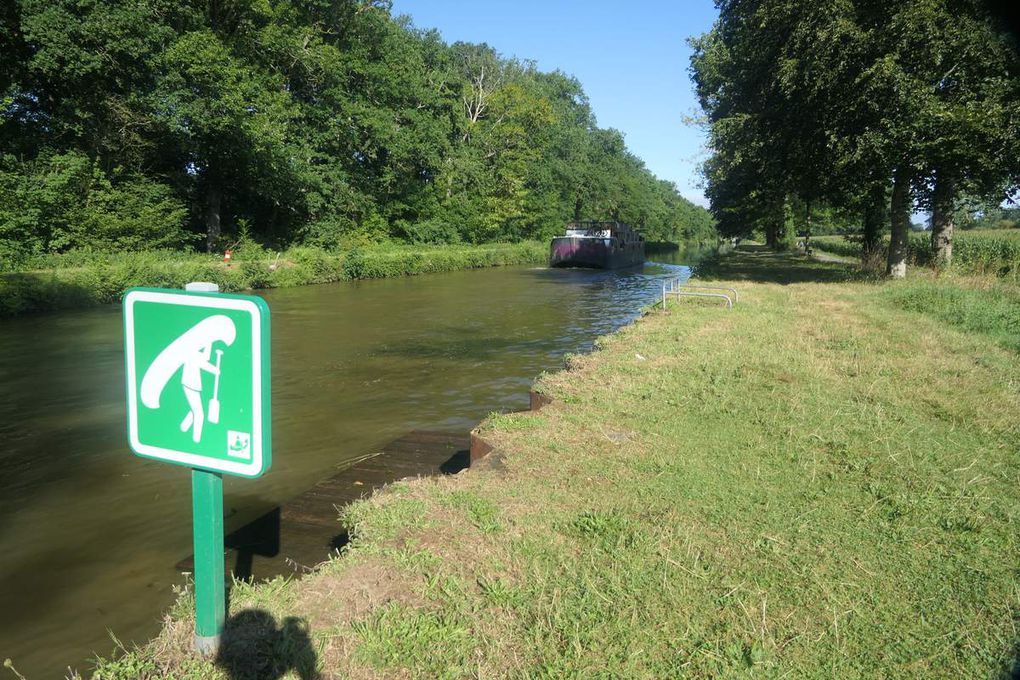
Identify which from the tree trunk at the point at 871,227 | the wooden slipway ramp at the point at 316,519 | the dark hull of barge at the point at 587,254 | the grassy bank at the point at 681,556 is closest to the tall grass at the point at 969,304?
the grassy bank at the point at 681,556

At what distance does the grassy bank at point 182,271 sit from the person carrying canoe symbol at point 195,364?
18.8 m

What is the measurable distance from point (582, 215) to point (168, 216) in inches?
2087

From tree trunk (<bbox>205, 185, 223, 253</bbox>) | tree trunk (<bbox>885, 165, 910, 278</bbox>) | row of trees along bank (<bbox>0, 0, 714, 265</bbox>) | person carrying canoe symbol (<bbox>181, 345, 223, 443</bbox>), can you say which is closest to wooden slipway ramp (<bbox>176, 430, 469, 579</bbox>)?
person carrying canoe symbol (<bbox>181, 345, 223, 443</bbox>)

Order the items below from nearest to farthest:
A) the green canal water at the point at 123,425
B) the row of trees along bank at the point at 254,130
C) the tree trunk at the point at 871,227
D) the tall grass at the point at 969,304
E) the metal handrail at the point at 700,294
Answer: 1. the green canal water at the point at 123,425
2. the tall grass at the point at 969,304
3. the metal handrail at the point at 700,294
4. the row of trees along bank at the point at 254,130
5. the tree trunk at the point at 871,227

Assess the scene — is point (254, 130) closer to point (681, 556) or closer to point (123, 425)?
point (123, 425)

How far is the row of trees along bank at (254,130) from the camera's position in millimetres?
23766

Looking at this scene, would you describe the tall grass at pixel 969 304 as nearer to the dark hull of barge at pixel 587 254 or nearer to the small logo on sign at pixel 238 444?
the small logo on sign at pixel 238 444

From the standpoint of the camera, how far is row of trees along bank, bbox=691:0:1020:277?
50.4 ft

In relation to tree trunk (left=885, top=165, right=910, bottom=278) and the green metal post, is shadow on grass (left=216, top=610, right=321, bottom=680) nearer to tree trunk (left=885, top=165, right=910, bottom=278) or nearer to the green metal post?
the green metal post

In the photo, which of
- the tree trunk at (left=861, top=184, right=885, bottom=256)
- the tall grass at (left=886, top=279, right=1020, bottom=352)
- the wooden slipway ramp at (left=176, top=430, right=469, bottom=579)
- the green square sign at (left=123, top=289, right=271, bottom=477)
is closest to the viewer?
the green square sign at (left=123, top=289, right=271, bottom=477)

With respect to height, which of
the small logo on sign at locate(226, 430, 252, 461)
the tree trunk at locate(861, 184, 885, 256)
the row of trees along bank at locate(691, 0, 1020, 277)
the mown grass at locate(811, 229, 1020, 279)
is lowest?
the small logo on sign at locate(226, 430, 252, 461)

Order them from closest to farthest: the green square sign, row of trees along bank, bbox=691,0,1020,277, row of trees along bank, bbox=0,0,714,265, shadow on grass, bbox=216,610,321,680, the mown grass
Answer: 1. the green square sign
2. shadow on grass, bbox=216,610,321,680
3. row of trees along bank, bbox=691,0,1020,277
4. the mown grass
5. row of trees along bank, bbox=0,0,714,265

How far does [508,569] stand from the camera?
11.7ft

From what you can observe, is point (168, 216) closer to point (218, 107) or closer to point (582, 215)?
point (218, 107)
